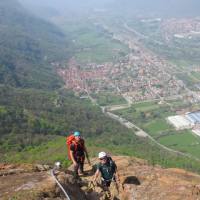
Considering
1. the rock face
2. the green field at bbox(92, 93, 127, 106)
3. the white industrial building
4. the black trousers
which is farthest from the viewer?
the green field at bbox(92, 93, 127, 106)

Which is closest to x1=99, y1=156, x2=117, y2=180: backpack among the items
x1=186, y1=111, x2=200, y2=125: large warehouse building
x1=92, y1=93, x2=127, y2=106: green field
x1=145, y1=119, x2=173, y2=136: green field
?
x1=145, y1=119, x2=173, y2=136: green field

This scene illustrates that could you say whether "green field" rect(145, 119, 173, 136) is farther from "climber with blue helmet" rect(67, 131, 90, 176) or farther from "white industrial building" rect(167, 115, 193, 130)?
"climber with blue helmet" rect(67, 131, 90, 176)

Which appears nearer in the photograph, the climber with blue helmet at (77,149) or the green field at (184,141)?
the climber with blue helmet at (77,149)

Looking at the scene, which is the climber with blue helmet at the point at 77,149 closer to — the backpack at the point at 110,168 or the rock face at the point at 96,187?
the rock face at the point at 96,187

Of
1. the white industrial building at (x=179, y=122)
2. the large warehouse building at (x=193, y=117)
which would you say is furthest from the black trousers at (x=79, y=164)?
the large warehouse building at (x=193, y=117)

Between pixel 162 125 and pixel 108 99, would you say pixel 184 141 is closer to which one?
pixel 162 125

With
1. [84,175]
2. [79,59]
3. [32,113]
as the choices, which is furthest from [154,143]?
[79,59]

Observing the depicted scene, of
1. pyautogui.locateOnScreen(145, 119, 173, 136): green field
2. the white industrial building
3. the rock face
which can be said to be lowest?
pyautogui.locateOnScreen(145, 119, 173, 136): green field
